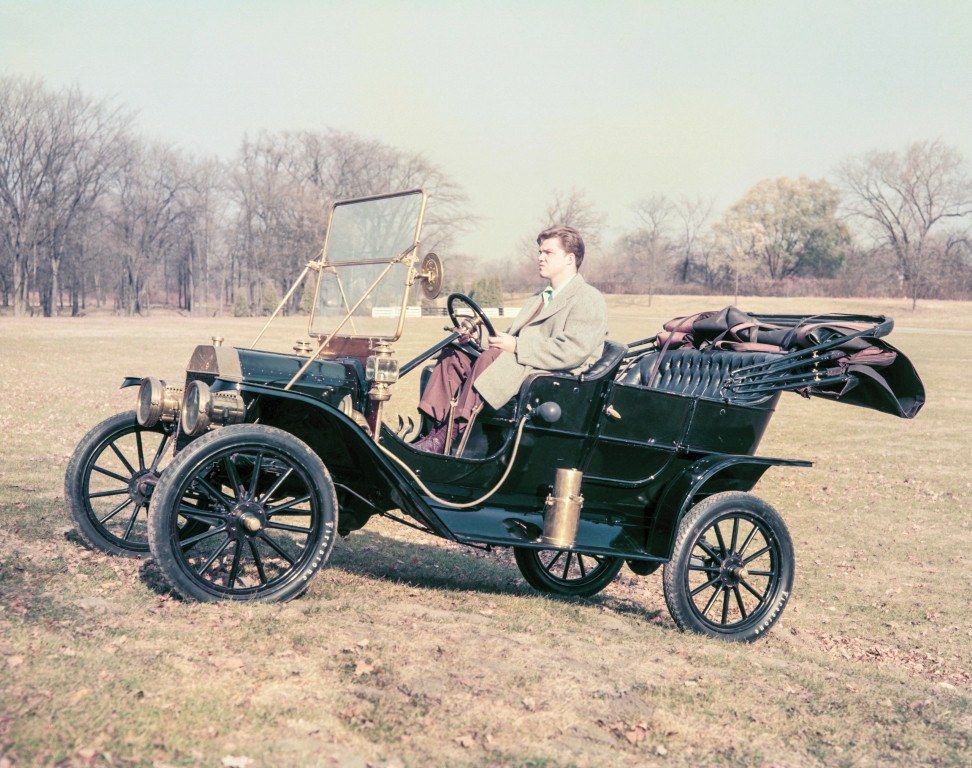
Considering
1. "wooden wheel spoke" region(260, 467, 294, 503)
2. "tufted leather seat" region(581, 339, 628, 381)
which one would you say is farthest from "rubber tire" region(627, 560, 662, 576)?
"wooden wheel spoke" region(260, 467, 294, 503)

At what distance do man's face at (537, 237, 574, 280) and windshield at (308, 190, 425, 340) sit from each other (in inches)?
28.5

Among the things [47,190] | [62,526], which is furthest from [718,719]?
[47,190]

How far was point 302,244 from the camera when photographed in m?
69.4

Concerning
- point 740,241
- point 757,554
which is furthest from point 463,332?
point 740,241

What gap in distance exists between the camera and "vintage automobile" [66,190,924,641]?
15.6ft

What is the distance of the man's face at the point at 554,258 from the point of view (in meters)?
5.58

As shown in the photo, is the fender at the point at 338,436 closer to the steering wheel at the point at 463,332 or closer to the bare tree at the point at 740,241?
the steering wheel at the point at 463,332

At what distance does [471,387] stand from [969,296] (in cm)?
7922

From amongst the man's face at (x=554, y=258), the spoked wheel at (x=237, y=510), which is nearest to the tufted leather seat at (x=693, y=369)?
the man's face at (x=554, y=258)

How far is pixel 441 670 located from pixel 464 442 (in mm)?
1540

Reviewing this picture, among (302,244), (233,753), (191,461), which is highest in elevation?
(302,244)

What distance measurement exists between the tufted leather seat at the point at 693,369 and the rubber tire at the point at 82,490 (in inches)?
117

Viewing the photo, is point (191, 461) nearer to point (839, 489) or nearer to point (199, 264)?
point (839, 489)

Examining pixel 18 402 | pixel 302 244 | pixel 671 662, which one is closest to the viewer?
pixel 671 662
